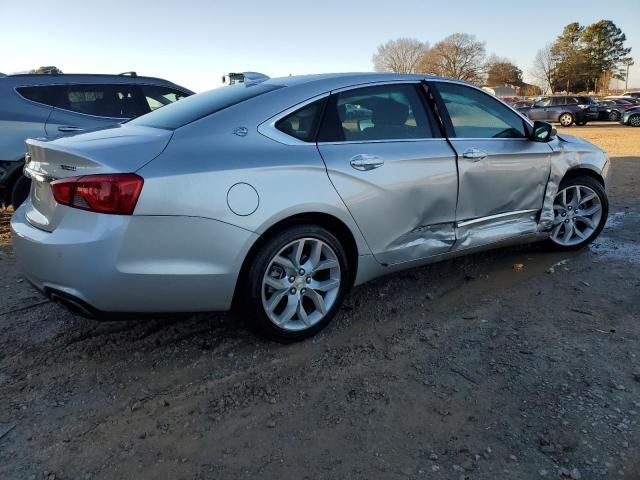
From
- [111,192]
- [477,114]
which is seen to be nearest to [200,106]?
[111,192]

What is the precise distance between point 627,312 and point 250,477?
9.00 feet

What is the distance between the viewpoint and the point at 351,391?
2.62 m

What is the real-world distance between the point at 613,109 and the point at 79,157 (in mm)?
30398

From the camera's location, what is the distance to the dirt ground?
7.06ft

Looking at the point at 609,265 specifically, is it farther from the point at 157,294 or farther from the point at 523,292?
the point at 157,294

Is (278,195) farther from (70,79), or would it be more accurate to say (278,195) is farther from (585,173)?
(70,79)

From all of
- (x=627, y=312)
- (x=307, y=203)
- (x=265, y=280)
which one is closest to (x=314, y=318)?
(x=265, y=280)

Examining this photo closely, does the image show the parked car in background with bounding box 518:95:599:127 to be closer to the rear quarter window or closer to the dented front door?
the rear quarter window

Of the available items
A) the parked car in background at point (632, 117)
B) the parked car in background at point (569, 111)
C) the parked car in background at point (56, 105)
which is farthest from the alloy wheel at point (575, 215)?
the parked car in background at point (632, 117)

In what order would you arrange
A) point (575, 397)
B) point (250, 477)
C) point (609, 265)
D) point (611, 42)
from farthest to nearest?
1. point (611, 42)
2. point (609, 265)
3. point (575, 397)
4. point (250, 477)

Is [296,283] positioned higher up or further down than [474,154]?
further down

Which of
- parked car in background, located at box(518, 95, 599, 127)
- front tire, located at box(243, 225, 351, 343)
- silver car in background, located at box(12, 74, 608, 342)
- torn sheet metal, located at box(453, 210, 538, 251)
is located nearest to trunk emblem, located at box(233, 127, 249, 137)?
silver car in background, located at box(12, 74, 608, 342)

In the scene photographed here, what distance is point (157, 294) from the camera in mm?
2590

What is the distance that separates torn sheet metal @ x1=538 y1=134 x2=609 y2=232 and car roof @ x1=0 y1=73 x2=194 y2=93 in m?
4.93
